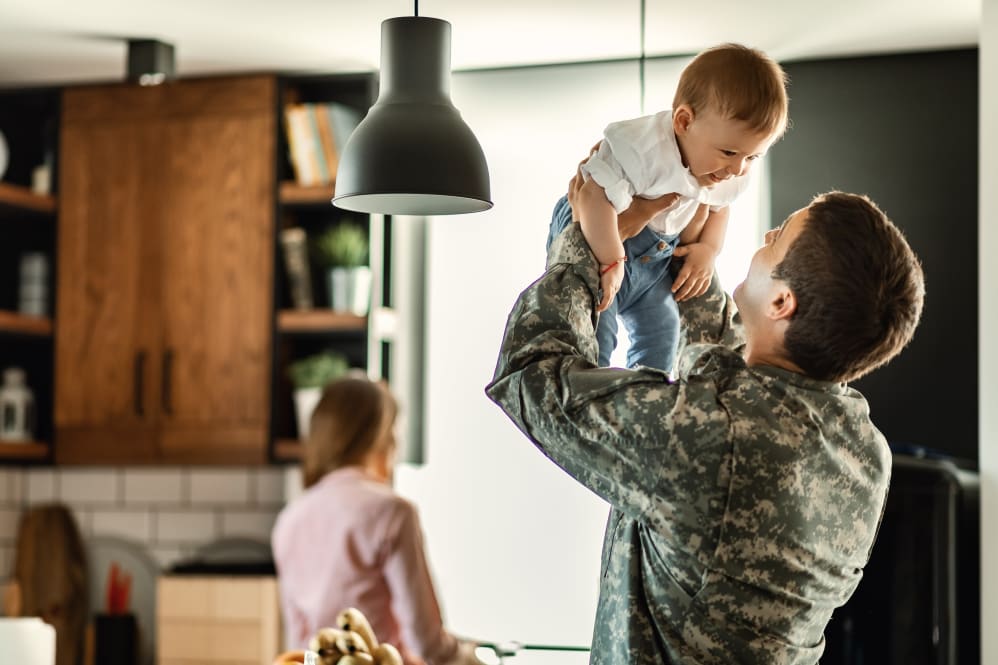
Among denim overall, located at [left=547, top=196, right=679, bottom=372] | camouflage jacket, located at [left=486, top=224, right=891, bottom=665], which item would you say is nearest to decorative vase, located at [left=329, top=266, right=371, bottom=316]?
denim overall, located at [left=547, top=196, right=679, bottom=372]

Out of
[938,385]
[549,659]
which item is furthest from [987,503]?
[549,659]

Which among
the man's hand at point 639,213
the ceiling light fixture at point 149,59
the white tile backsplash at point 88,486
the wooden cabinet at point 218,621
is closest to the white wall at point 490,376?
the wooden cabinet at point 218,621

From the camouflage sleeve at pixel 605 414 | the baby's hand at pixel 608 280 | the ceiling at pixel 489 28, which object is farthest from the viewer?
the ceiling at pixel 489 28

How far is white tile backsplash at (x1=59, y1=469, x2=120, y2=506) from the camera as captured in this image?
4.39 m


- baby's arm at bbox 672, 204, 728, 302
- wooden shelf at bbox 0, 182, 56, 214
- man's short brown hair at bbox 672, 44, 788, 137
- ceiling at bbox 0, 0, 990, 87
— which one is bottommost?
baby's arm at bbox 672, 204, 728, 302

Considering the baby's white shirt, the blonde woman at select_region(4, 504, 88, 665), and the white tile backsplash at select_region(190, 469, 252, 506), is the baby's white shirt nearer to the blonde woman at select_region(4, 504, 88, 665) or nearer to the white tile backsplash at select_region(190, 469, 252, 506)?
the white tile backsplash at select_region(190, 469, 252, 506)

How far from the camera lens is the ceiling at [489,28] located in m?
3.32

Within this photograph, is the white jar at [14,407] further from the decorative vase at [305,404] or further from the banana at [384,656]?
the banana at [384,656]

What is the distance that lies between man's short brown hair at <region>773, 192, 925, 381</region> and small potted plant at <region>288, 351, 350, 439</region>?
8.92 feet

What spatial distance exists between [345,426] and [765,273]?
5.82 ft

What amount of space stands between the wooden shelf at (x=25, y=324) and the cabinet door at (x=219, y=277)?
1.46ft

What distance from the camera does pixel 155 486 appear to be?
434 centimetres

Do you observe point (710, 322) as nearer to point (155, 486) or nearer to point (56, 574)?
point (155, 486)

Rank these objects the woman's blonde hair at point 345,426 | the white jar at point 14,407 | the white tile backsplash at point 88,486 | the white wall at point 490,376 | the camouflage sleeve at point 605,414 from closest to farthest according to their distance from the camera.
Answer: the camouflage sleeve at point 605,414 → the woman's blonde hair at point 345,426 → the white wall at point 490,376 → the white jar at point 14,407 → the white tile backsplash at point 88,486
